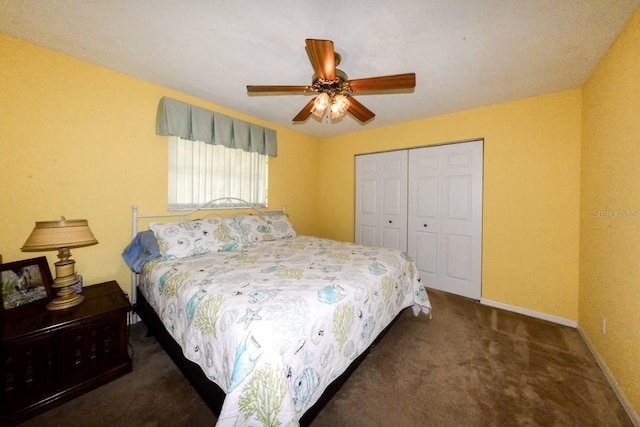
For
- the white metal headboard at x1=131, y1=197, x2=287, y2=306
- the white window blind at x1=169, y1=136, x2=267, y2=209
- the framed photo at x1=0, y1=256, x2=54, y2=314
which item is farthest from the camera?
the white window blind at x1=169, y1=136, x2=267, y2=209

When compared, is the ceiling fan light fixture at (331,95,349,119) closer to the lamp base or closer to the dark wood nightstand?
the dark wood nightstand

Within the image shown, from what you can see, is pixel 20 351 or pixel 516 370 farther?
pixel 516 370

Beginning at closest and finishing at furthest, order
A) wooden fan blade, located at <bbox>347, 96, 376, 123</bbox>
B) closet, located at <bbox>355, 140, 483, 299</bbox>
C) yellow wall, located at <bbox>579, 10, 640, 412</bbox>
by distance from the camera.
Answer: yellow wall, located at <bbox>579, 10, 640, 412</bbox>, wooden fan blade, located at <bbox>347, 96, 376, 123</bbox>, closet, located at <bbox>355, 140, 483, 299</bbox>

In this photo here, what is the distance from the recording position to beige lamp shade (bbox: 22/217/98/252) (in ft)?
4.66

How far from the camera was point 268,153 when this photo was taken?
3393 millimetres

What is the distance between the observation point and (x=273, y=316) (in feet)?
3.51

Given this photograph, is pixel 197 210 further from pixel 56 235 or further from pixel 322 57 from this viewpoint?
pixel 322 57

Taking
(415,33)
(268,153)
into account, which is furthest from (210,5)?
(268,153)

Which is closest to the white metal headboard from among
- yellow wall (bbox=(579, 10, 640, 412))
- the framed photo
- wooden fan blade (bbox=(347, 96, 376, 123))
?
the framed photo

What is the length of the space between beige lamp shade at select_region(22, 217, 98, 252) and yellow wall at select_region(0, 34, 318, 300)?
0.57 m

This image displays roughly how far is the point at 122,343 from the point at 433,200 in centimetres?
361

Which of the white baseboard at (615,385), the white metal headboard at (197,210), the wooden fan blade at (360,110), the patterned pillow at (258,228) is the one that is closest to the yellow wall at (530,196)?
the white baseboard at (615,385)

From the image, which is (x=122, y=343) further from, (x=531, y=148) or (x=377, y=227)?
(x=531, y=148)

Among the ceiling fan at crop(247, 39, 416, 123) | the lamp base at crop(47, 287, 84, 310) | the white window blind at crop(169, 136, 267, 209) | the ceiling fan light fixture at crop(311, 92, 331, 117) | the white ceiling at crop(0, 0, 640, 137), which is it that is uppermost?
the white ceiling at crop(0, 0, 640, 137)
